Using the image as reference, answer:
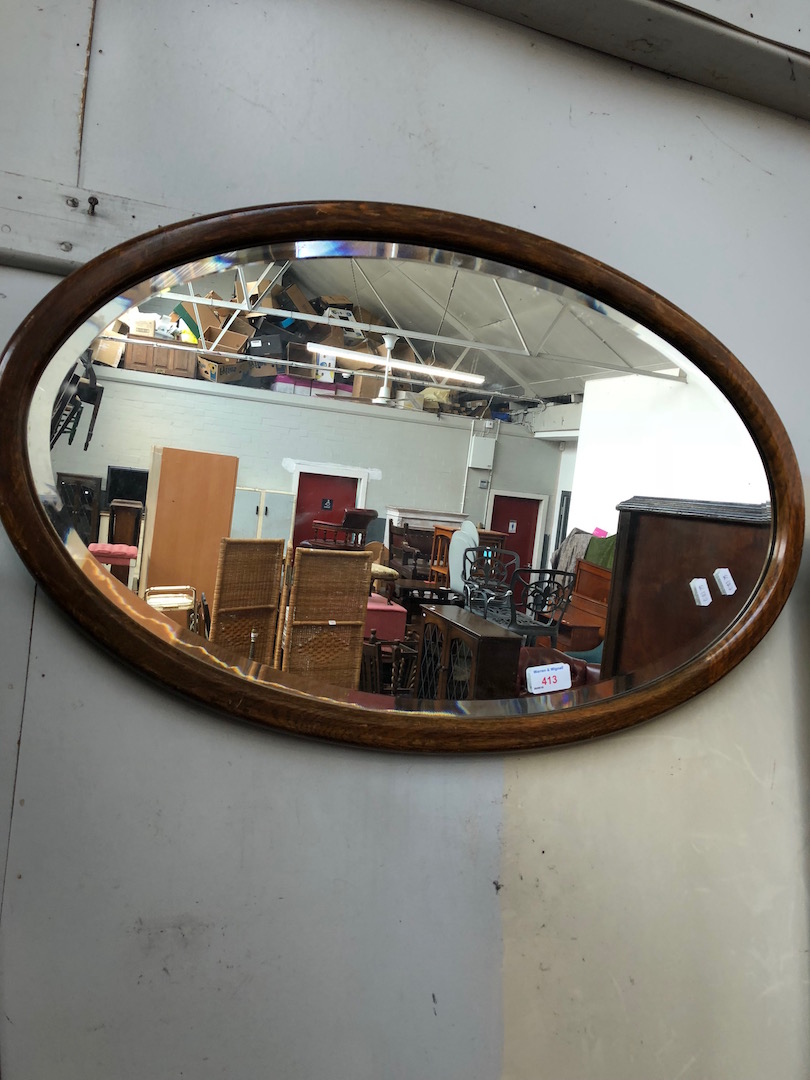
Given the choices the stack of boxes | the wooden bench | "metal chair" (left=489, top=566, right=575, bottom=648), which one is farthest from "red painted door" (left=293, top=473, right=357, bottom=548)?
the wooden bench

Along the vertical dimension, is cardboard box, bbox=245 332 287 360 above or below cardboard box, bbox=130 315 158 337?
above

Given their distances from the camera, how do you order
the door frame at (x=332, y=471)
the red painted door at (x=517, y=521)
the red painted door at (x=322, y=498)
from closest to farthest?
1. the red painted door at (x=517, y=521)
2. the red painted door at (x=322, y=498)
3. the door frame at (x=332, y=471)

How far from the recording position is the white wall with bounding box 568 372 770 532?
2.85 feet

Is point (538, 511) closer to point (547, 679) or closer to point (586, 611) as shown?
point (586, 611)

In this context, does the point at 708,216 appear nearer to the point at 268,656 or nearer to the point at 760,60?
the point at 760,60

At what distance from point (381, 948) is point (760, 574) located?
1.98 ft

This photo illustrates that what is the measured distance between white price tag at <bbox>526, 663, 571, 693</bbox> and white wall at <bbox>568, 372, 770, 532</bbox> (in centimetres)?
33

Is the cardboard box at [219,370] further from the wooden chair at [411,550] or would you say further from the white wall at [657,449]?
the white wall at [657,449]

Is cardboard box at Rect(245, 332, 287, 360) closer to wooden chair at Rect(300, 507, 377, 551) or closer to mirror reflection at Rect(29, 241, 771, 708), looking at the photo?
mirror reflection at Rect(29, 241, 771, 708)

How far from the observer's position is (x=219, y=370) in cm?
499

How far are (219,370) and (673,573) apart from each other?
4.56m

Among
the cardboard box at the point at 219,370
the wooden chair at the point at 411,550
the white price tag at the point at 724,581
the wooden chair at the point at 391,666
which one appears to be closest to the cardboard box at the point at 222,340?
the cardboard box at the point at 219,370

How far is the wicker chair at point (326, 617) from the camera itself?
1798 mm

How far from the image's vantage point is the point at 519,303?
109 inches
